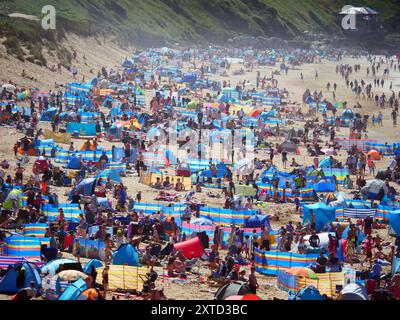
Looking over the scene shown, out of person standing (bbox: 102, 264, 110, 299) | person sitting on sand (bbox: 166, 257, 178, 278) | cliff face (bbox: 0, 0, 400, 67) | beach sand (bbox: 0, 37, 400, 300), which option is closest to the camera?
person standing (bbox: 102, 264, 110, 299)

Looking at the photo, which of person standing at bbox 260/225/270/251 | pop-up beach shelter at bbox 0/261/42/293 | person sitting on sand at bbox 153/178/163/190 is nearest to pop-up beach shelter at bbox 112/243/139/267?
pop-up beach shelter at bbox 0/261/42/293

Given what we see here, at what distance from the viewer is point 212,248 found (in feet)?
68.3

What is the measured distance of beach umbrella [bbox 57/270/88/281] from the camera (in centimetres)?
1619

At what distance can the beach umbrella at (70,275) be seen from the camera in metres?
16.2

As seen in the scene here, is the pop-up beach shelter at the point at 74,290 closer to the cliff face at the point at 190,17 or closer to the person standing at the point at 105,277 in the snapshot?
the person standing at the point at 105,277

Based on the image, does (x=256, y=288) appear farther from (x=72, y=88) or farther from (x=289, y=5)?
(x=289, y=5)

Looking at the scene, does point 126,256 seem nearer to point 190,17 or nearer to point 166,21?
point 166,21

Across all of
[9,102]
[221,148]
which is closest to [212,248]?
[221,148]

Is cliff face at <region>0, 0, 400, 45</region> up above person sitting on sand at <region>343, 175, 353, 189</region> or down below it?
above

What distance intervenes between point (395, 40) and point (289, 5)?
1377 inches

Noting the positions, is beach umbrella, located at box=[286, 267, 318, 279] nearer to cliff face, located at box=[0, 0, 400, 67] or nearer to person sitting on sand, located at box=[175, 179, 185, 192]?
person sitting on sand, located at box=[175, 179, 185, 192]
